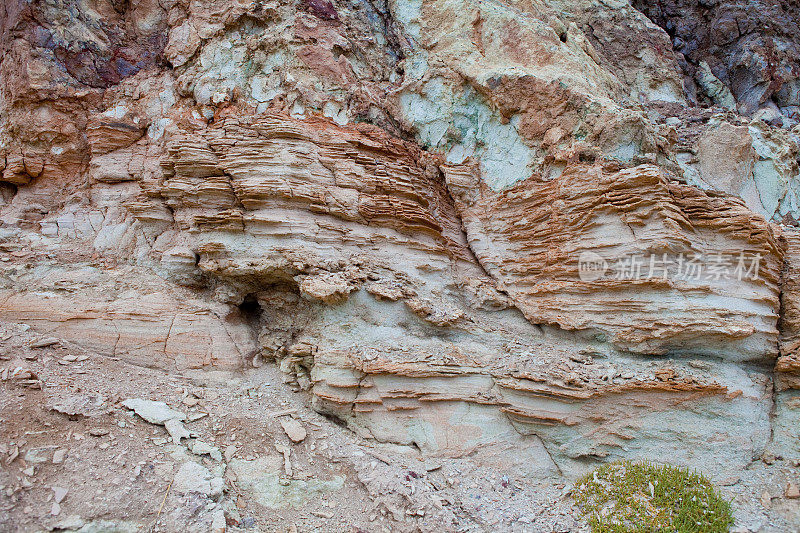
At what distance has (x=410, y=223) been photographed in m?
9.41

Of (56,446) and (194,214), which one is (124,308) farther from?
(56,446)

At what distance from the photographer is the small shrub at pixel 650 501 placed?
616 centimetres

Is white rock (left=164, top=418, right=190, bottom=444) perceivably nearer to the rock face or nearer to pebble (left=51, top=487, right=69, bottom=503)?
pebble (left=51, top=487, right=69, bottom=503)

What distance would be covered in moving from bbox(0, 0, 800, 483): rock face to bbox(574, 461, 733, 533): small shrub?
402 mm

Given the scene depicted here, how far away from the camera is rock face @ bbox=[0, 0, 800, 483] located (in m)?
7.62

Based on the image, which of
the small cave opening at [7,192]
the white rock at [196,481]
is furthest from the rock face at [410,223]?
the white rock at [196,481]

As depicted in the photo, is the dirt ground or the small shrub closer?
the dirt ground

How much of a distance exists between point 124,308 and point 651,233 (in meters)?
10.4

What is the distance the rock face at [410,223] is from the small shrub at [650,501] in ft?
1.32

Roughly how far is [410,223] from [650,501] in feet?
21.6

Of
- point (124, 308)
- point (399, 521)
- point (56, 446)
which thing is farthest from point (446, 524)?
point (124, 308)

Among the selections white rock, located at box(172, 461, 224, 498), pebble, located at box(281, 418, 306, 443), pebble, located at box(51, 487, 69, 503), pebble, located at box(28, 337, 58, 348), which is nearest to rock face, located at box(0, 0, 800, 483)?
pebble, located at box(28, 337, 58, 348)

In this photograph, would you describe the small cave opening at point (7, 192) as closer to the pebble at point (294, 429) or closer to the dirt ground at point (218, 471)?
the dirt ground at point (218, 471)

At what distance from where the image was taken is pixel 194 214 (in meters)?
9.13
